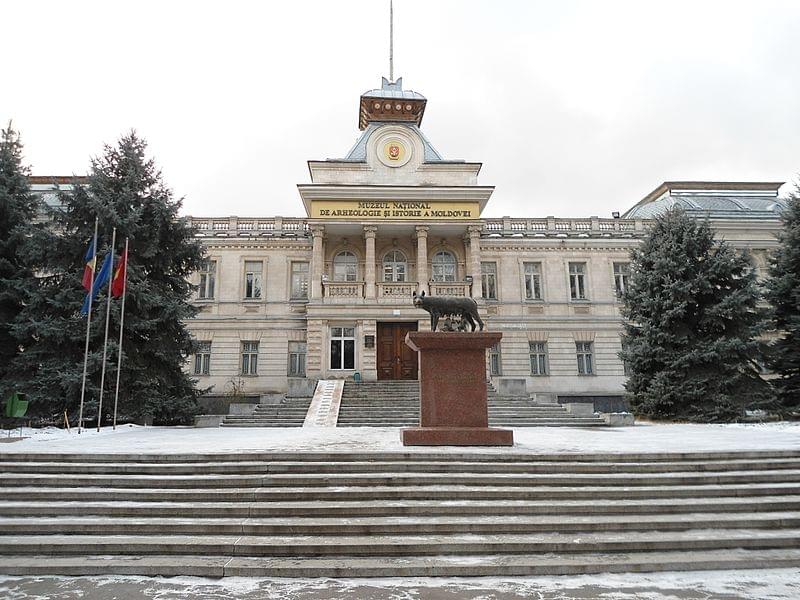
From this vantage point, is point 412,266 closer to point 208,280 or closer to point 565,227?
point 565,227

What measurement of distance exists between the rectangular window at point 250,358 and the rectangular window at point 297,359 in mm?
1744

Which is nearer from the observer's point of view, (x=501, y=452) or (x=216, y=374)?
(x=501, y=452)

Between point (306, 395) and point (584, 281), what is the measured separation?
53.6 feet

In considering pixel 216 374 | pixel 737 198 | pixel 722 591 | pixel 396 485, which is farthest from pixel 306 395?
pixel 737 198

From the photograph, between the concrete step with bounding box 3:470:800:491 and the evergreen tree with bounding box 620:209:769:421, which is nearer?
the concrete step with bounding box 3:470:800:491

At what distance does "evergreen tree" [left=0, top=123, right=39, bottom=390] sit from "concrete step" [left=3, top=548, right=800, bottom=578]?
12818 mm

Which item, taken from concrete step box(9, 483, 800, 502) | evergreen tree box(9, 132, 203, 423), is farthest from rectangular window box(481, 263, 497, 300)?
concrete step box(9, 483, 800, 502)

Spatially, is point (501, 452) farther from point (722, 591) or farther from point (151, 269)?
point (151, 269)

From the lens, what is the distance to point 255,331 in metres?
26.9

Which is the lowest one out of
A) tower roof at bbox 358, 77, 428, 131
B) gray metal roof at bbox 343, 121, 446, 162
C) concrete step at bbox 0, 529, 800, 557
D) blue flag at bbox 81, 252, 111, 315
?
concrete step at bbox 0, 529, 800, 557

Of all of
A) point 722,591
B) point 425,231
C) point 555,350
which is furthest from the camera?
point 555,350

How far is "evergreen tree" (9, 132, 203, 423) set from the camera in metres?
15.2

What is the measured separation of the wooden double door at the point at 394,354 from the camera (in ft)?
78.9

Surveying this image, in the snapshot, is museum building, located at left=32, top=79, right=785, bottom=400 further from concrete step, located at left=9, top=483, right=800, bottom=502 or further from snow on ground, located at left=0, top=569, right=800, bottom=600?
snow on ground, located at left=0, top=569, right=800, bottom=600
